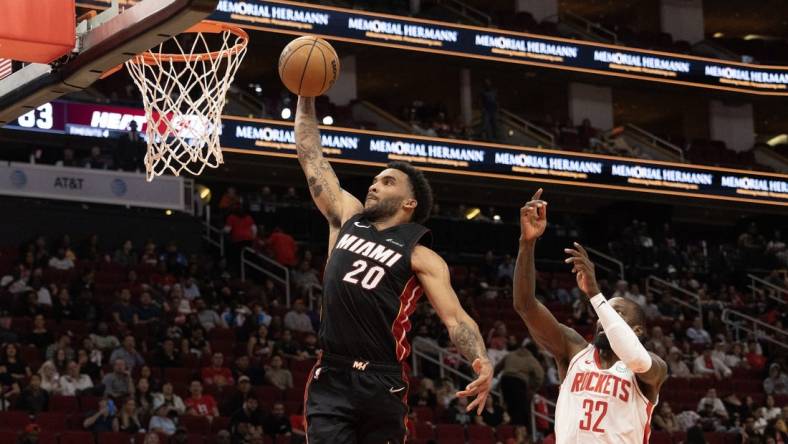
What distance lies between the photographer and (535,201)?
18.9ft

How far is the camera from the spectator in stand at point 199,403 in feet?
46.5

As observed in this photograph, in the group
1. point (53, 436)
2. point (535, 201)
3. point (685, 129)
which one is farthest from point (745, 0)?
point (535, 201)

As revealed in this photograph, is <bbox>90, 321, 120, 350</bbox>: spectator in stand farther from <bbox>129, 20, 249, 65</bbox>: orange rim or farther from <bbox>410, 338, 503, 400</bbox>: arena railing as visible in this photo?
<bbox>129, 20, 249, 65</bbox>: orange rim

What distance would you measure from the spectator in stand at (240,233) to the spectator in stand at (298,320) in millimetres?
3268

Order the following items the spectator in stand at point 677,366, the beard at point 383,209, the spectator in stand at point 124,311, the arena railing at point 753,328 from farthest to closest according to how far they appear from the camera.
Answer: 1. the arena railing at point 753,328
2. the spectator in stand at point 677,366
3. the spectator in stand at point 124,311
4. the beard at point 383,209

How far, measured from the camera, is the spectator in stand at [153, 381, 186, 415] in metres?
13.9

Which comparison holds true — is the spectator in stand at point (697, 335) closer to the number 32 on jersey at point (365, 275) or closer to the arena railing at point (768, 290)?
the arena railing at point (768, 290)

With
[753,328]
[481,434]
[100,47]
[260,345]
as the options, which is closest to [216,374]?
Result: [260,345]

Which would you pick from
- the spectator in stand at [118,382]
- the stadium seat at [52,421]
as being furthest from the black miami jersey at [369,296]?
the spectator in stand at [118,382]

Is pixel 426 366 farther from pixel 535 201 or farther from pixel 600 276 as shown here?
pixel 535 201

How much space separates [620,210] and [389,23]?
696 centimetres

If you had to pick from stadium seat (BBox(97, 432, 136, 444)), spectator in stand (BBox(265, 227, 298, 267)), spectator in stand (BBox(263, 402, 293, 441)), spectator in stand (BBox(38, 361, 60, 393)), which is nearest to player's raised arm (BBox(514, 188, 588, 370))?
stadium seat (BBox(97, 432, 136, 444))

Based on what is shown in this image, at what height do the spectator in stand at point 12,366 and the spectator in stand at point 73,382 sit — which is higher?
the spectator in stand at point 12,366

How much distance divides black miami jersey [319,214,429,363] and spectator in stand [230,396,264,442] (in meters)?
8.11
